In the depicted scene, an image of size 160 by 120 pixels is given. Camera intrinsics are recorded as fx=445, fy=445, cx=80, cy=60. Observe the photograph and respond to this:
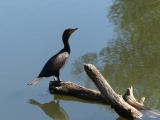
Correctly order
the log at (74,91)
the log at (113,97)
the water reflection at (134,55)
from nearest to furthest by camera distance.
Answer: the log at (113,97) < the log at (74,91) < the water reflection at (134,55)

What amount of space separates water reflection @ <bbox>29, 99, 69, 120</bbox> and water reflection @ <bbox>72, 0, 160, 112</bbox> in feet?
3.33

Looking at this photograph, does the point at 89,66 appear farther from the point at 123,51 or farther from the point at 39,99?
the point at 123,51

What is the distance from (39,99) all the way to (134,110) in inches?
76.2

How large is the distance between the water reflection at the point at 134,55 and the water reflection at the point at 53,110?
101 centimetres

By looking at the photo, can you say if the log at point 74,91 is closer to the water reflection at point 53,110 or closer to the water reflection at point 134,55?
the water reflection at point 53,110

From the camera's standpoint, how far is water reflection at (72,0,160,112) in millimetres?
7719

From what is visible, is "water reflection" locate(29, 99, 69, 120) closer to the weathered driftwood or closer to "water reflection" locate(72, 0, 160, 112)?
the weathered driftwood

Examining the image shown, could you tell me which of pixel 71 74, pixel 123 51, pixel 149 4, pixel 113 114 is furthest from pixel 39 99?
pixel 149 4

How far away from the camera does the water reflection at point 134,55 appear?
25.3 ft

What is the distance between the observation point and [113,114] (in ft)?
22.0

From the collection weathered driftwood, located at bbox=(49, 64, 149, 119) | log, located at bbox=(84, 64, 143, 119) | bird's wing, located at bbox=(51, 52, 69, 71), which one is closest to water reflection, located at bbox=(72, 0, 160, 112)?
weathered driftwood, located at bbox=(49, 64, 149, 119)

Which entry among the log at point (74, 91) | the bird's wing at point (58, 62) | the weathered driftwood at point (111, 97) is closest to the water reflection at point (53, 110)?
the log at point (74, 91)

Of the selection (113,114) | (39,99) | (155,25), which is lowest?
(113,114)

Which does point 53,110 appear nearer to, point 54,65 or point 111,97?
point 54,65
